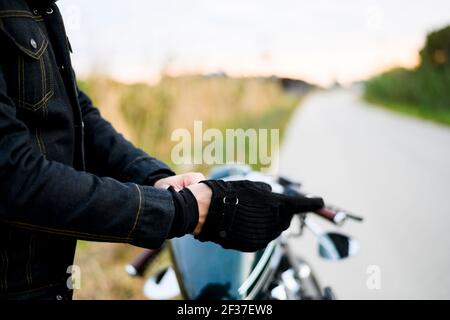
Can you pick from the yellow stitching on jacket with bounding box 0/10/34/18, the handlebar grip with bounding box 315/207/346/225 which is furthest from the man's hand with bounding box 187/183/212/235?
the handlebar grip with bounding box 315/207/346/225

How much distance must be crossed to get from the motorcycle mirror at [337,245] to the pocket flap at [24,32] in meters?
1.09

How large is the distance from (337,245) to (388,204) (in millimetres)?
3886

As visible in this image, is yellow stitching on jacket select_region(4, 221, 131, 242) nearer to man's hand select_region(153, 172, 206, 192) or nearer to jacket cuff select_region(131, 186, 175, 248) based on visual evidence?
jacket cuff select_region(131, 186, 175, 248)

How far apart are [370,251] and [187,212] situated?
334 cm

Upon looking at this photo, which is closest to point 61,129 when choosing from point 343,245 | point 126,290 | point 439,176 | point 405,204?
point 343,245

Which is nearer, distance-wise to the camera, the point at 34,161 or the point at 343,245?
the point at 34,161

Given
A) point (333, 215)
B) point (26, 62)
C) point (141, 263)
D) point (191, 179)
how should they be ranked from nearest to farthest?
point (26, 62) < point (191, 179) < point (333, 215) < point (141, 263)

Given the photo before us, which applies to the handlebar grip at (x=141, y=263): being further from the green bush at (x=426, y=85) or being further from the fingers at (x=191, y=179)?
the green bush at (x=426, y=85)

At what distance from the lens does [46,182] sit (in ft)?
3.07

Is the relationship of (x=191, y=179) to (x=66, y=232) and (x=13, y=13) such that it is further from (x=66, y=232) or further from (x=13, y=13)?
(x=13, y=13)

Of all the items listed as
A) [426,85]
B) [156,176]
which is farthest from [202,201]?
[426,85]

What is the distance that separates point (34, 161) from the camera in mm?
943
